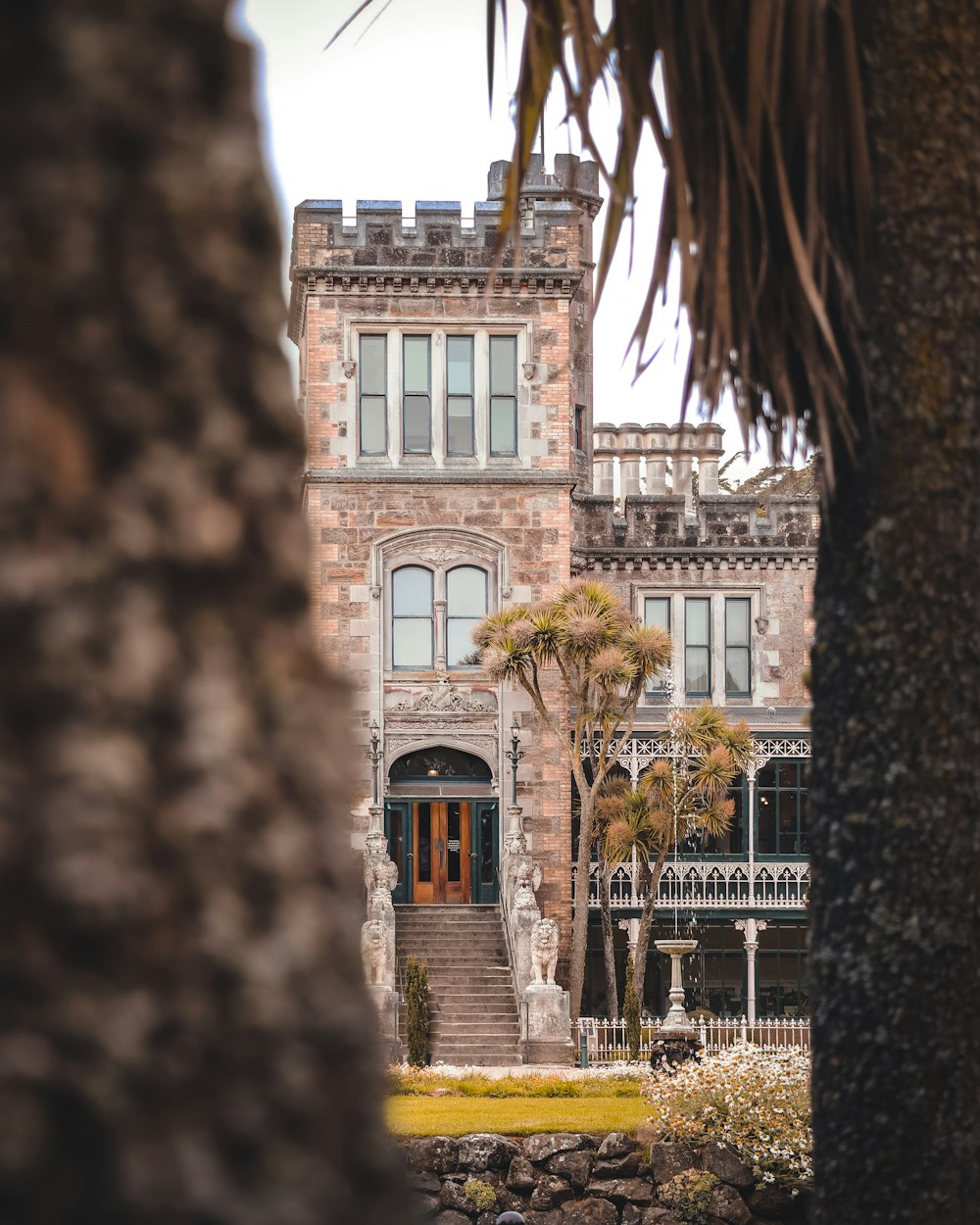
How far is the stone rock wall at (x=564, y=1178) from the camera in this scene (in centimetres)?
1399

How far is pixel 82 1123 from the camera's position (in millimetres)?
1354

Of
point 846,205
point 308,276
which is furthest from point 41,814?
point 308,276

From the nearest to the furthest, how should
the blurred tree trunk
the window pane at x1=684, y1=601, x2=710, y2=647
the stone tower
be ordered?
the blurred tree trunk
the stone tower
the window pane at x1=684, y1=601, x2=710, y2=647

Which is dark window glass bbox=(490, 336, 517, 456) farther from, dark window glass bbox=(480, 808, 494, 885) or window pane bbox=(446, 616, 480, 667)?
dark window glass bbox=(480, 808, 494, 885)

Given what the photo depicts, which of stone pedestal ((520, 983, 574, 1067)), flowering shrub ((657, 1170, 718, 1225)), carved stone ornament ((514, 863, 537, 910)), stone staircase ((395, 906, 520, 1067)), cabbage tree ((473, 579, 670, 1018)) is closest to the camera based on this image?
flowering shrub ((657, 1170, 718, 1225))

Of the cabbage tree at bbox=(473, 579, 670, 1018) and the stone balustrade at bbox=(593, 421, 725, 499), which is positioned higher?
the stone balustrade at bbox=(593, 421, 725, 499)

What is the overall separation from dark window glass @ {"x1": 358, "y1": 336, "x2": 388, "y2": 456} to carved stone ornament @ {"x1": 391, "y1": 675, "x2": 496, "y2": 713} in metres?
4.65

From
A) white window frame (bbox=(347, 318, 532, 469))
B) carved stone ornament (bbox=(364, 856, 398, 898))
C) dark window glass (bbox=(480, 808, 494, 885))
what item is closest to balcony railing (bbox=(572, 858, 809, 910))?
dark window glass (bbox=(480, 808, 494, 885))

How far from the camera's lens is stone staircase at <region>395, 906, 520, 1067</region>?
2695 cm

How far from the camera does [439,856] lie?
106ft

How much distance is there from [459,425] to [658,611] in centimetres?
577

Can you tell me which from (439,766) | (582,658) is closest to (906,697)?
(582,658)

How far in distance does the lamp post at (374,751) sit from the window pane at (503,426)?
18.9ft

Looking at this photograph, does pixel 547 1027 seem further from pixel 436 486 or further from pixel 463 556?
pixel 436 486
